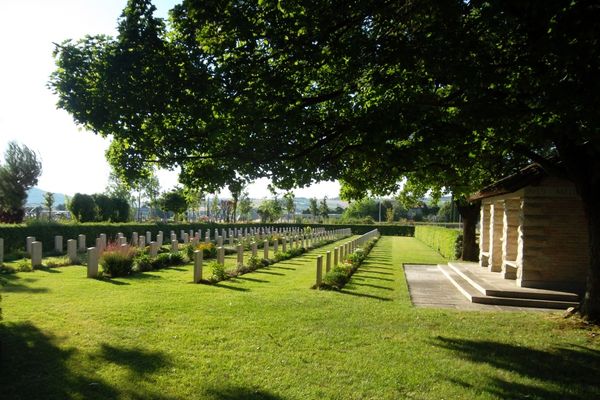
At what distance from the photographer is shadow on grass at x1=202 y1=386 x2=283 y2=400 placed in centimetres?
505

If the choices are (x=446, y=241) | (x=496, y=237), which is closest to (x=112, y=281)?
(x=496, y=237)

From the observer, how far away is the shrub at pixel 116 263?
44.2ft

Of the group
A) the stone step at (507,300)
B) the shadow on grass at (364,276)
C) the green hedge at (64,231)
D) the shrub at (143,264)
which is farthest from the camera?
the green hedge at (64,231)

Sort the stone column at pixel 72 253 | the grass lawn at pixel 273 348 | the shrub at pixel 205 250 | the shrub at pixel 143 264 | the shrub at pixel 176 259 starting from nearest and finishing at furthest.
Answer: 1. the grass lawn at pixel 273 348
2. the shrub at pixel 143 264
3. the stone column at pixel 72 253
4. the shrub at pixel 176 259
5. the shrub at pixel 205 250

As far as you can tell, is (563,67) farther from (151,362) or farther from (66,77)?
(66,77)

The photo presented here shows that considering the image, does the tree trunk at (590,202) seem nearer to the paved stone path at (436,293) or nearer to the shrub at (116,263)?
the paved stone path at (436,293)

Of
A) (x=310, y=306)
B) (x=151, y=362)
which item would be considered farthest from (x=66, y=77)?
(x=310, y=306)

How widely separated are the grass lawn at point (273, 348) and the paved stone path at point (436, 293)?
2.15 feet

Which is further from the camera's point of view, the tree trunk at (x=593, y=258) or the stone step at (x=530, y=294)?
the stone step at (x=530, y=294)

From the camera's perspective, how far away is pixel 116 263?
44.4 feet

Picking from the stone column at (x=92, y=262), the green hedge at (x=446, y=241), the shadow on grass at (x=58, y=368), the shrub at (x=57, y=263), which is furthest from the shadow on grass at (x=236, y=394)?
the green hedge at (x=446, y=241)

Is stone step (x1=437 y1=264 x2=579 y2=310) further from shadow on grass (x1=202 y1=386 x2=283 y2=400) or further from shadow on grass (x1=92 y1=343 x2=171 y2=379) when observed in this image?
shadow on grass (x1=92 y1=343 x2=171 y2=379)

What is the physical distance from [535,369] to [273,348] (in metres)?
3.62

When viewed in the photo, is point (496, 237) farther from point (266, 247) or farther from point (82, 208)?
A: point (82, 208)
